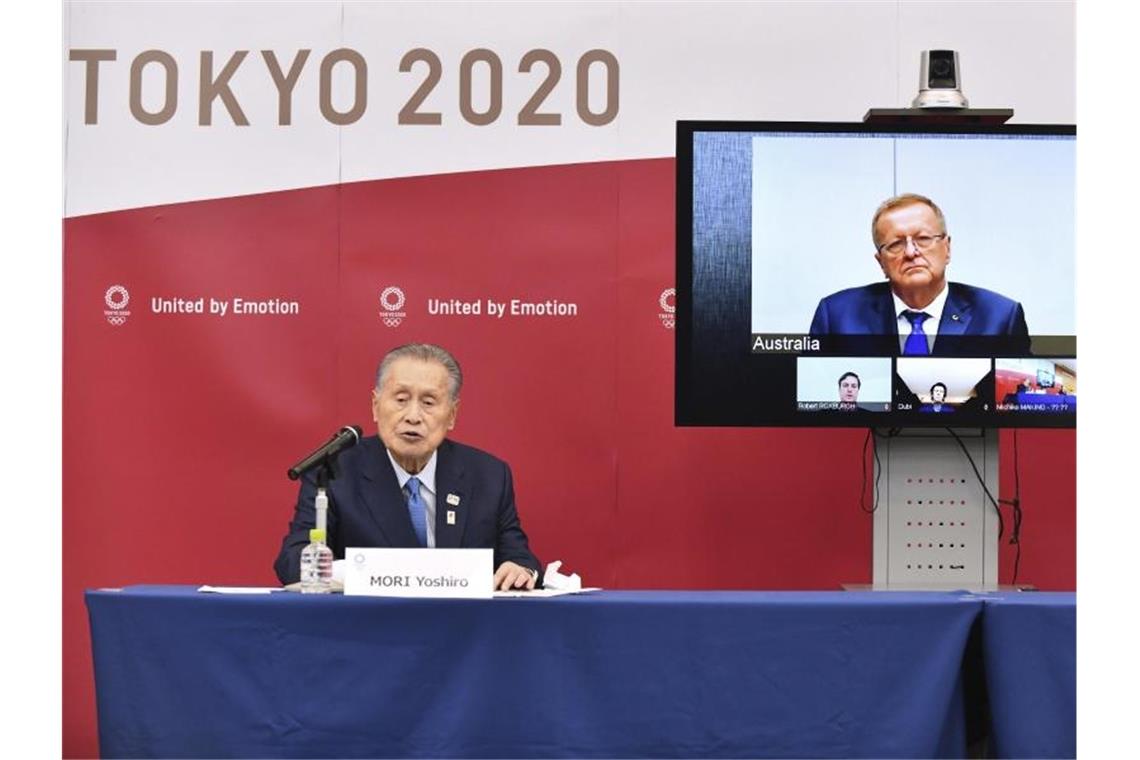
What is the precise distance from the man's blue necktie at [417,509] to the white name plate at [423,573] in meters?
0.81

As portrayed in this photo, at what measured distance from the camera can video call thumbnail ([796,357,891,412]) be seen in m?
3.54

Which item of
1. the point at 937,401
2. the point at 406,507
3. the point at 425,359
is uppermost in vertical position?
the point at 425,359

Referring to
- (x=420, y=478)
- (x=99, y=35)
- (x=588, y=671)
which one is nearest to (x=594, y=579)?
(x=420, y=478)

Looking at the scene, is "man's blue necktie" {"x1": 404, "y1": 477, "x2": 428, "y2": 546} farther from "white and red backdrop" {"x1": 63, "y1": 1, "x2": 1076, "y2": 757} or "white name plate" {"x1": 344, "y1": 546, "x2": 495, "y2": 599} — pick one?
"white and red backdrop" {"x1": 63, "y1": 1, "x2": 1076, "y2": 757}

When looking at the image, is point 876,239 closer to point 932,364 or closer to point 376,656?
point 932,364

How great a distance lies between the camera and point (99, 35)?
4.60 m

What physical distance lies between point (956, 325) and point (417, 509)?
60.1 inches

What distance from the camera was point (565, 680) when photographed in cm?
265

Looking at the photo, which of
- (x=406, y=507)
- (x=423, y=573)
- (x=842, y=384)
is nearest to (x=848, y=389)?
(x=842, y=384)

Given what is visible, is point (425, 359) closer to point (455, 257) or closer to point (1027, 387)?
point (455, 257)

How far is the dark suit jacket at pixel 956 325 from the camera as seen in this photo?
3.55m

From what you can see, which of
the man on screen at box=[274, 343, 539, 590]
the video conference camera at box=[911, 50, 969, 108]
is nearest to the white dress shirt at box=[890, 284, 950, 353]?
the video conference camera at box=[911, 50, 969, 108]

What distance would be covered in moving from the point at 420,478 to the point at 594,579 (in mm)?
1134

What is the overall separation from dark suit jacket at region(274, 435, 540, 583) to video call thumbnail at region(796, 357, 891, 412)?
0.85m
